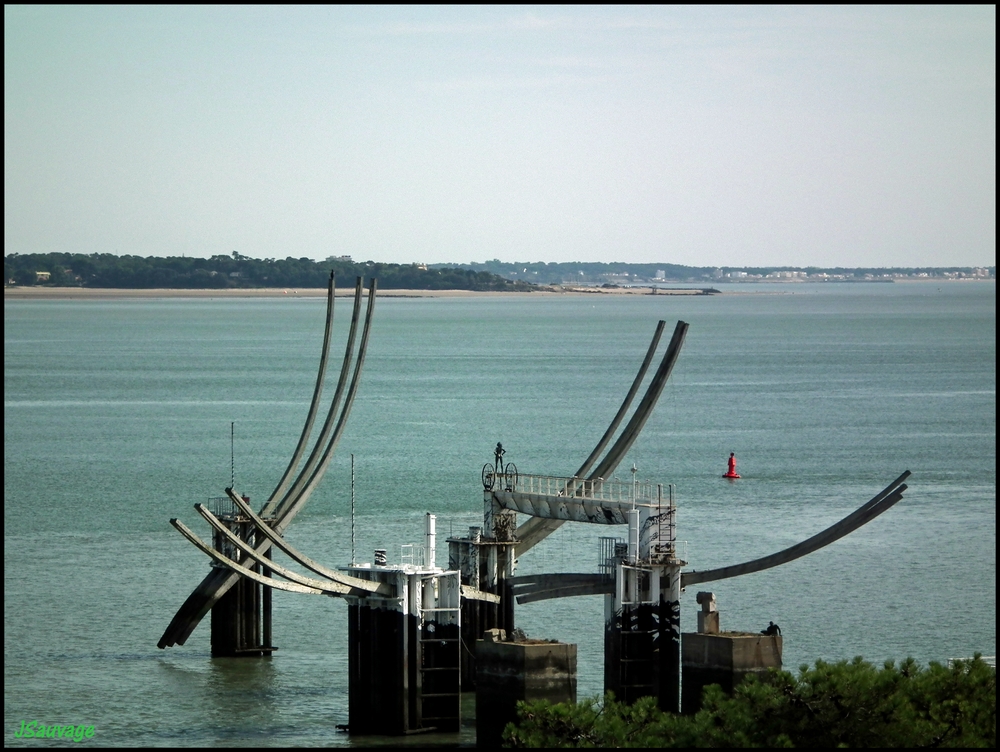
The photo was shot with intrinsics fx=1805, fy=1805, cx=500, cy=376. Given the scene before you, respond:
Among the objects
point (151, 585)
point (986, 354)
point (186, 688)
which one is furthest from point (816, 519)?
point (986, 354)

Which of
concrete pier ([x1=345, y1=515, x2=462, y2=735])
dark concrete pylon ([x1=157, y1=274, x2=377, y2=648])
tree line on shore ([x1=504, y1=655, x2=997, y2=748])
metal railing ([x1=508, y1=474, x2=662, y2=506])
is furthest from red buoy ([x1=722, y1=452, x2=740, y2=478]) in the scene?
tree line on shore ([x1=504, y1=655, x2=997, y2=748])

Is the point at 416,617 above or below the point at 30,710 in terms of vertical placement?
above

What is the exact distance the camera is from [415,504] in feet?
214

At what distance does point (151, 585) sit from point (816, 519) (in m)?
24.5

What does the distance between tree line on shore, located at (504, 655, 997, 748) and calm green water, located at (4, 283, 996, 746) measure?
38.3 feet

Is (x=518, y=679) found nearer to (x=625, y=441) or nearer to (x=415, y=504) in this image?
(x=625, y=441)

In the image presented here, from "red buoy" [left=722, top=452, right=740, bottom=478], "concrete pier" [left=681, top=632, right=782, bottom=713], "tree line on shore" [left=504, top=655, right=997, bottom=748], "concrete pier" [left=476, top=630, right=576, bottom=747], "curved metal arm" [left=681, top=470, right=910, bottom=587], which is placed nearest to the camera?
"tree line on shore" [left=504, top=655, right=997, bottom=748]

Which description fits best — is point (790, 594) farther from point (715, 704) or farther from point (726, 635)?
point (715, 704)

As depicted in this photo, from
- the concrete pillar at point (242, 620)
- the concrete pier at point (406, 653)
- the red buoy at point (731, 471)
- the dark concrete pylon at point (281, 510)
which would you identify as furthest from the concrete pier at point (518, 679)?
the red buoy at point (731, 471)

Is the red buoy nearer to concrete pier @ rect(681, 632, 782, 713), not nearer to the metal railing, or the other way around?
the metal railing

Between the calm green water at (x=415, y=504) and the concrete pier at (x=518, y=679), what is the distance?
444 centimetres

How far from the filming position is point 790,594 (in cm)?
4912

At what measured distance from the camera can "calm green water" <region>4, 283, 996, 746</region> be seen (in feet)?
129

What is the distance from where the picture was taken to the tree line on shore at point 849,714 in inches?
939
